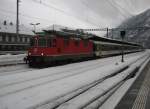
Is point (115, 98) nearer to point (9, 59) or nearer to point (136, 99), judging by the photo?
point (136, 99)

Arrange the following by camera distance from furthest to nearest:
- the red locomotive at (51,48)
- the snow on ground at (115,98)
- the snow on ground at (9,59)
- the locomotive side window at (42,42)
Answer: the snow on ground at (9,59), the locomotive side window at (42,42), the red locomotive at (51,48), the snow on ground at (115,98)

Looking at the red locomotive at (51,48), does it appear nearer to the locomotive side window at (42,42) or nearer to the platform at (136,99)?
the locomotive side window at (42,42)

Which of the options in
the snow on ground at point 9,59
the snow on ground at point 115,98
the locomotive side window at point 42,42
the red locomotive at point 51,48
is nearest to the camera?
the snow on ground at point 115,98

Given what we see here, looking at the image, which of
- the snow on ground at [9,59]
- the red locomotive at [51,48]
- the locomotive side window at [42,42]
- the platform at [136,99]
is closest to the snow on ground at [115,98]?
the platform at [136,99]

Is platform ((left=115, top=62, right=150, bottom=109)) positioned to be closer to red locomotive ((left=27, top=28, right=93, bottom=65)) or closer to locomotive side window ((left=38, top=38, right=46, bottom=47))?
red locomotive ((left=27, top=28, right=93, bottom=65))

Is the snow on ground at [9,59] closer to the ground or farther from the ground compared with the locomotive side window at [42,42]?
closer to the ground

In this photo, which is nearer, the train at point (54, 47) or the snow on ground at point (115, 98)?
the snow on ground at point (115, 98)

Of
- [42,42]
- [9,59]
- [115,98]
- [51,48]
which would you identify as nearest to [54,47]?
[51,48]

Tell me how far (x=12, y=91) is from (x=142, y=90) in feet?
18.7

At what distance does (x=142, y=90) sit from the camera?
12820 mm

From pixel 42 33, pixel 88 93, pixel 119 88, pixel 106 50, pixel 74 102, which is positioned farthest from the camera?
pixel 106 50

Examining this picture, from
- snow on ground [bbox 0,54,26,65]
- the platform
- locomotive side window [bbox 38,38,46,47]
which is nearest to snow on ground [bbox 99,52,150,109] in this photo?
the platform

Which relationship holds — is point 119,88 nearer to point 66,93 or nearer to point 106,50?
point 66,93

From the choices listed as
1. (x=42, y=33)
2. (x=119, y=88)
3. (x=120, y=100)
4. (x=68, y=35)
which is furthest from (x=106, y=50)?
(x=120, y=100)
